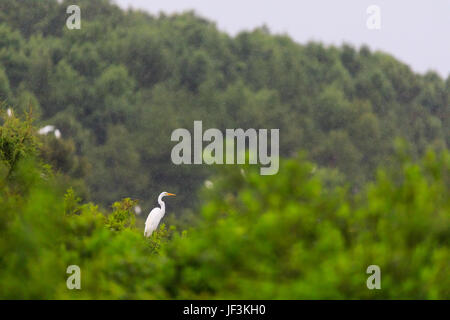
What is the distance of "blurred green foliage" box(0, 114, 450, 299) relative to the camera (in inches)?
200

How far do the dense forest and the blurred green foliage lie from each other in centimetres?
1

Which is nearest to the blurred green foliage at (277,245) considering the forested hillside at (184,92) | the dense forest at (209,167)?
the dense forest at (209,167)

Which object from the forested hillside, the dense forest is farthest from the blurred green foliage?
the forested hillside

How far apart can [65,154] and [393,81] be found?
28064mm

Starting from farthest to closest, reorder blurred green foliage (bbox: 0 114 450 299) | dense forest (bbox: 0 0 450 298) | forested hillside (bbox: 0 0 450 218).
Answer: forested hillside (bbox: 0 0 450 218) < dense forest (bbox: 0 0 450 298) < blurred green foliage (bbox: 0 114 450 299)

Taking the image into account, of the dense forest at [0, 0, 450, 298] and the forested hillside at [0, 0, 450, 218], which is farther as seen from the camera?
the forested hillside at [0, 0, 450, 218]

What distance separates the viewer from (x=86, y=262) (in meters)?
6.01

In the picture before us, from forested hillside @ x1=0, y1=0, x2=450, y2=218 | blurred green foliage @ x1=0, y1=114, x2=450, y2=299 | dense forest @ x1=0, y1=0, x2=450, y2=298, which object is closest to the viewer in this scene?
blurred green foliage @ x1=0, y1=114, x2=450, y2=299

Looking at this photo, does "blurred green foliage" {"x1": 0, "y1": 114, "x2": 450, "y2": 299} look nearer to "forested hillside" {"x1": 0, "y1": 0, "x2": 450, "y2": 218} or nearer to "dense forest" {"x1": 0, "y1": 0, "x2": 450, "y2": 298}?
"dense forest" {"x1": 0, "y1": 0, "x2": 450, "y2": 298}

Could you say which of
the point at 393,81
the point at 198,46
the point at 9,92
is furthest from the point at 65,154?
the point at 393,81

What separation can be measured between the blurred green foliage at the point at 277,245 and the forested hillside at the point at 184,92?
3650 centimetres

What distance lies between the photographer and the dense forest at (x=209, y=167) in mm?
5207

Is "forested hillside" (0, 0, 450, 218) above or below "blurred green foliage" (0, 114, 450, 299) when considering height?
above

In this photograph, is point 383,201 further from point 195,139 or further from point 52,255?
point 195,139
